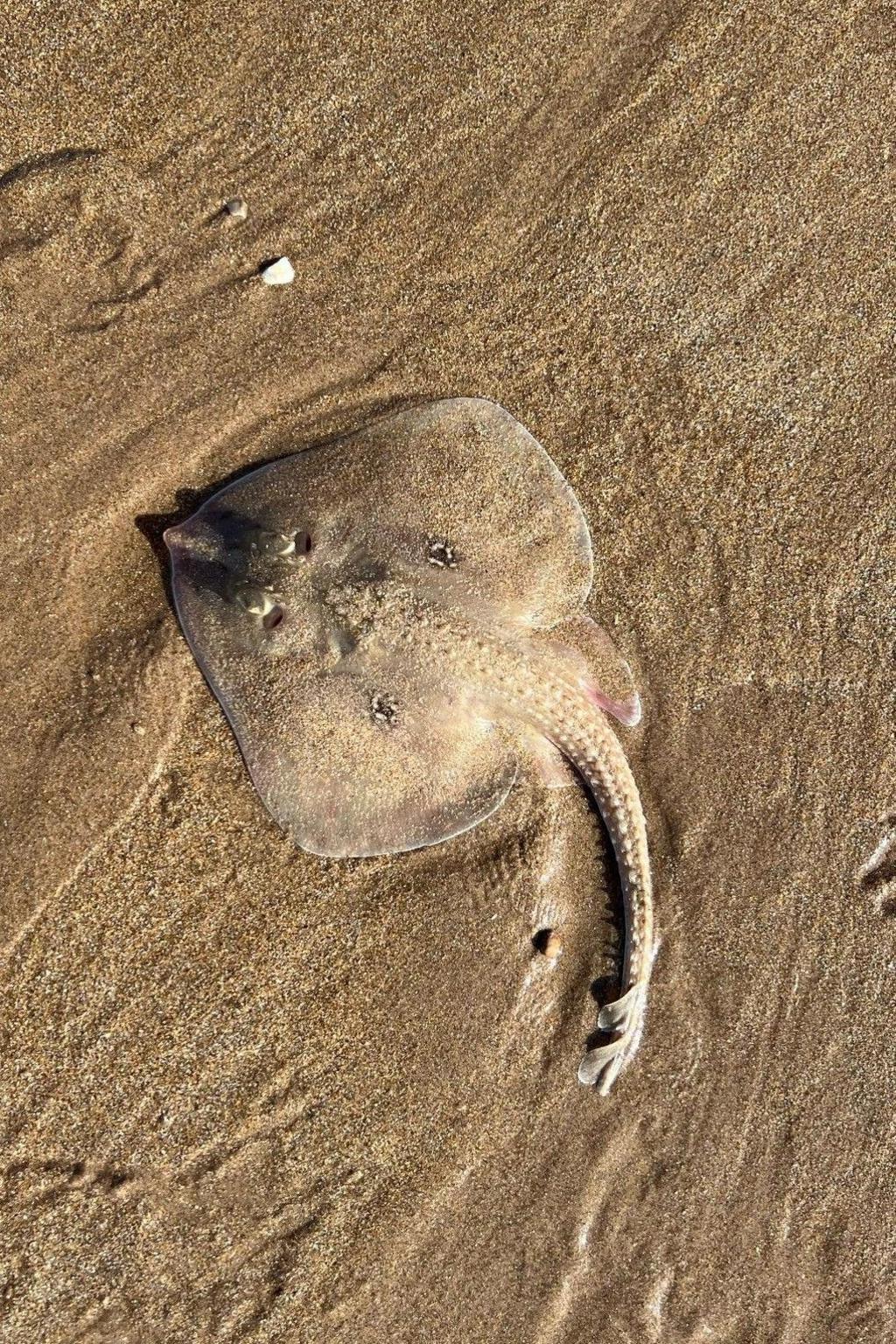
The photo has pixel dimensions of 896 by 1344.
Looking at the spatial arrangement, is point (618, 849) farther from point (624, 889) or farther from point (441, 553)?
point (441, 553)

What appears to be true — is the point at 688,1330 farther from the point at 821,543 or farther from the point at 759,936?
the point at 821,543

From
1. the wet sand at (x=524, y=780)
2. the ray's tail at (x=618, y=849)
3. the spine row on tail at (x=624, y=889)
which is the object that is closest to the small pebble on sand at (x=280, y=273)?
the wet sand at (x=524, y=780)

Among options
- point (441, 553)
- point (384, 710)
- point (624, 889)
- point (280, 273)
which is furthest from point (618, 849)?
point (280, 273)

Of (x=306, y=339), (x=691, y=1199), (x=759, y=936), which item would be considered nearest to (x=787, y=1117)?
(x=691, y=1199)

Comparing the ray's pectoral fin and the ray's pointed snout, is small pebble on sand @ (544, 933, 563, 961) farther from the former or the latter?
the ray's pointed snout

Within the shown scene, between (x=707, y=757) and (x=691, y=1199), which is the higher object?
(x=707, y=757)

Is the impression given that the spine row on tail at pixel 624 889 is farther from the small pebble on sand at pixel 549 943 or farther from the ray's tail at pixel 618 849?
the small pebble on sand at pixel 549 943

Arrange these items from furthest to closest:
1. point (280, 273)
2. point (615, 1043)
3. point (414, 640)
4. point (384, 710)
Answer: point (615, 1043)
point (280, 273)
point (384, 710)
point (414, 640)

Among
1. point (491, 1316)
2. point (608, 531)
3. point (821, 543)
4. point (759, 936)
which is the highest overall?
point (608, 531)

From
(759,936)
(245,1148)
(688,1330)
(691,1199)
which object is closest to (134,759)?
(245,1148)
